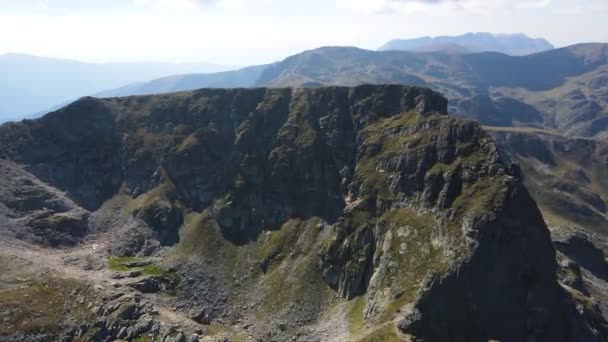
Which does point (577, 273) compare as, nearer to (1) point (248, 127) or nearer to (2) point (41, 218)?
(1) point (248, 127)

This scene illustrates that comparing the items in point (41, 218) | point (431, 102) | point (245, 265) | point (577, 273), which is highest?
point (431, 102)

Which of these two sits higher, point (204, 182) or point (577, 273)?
point (204, 182)

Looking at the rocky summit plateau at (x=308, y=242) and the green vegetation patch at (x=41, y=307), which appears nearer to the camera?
the rocky summit plateau at (x=308, y=242)

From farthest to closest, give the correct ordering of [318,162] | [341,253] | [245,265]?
1. [318,162]
2. [245,265]
3. [341,253]

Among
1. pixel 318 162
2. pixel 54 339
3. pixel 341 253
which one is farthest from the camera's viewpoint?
pixel 318 162

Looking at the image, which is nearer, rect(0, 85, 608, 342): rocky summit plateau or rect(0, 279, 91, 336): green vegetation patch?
rect(0, 85, 608, 342): rocky summit plateau

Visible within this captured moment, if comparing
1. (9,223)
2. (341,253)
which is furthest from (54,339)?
(341,253)

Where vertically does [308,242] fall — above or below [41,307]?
above

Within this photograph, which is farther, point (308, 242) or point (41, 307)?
point (308, 242)
